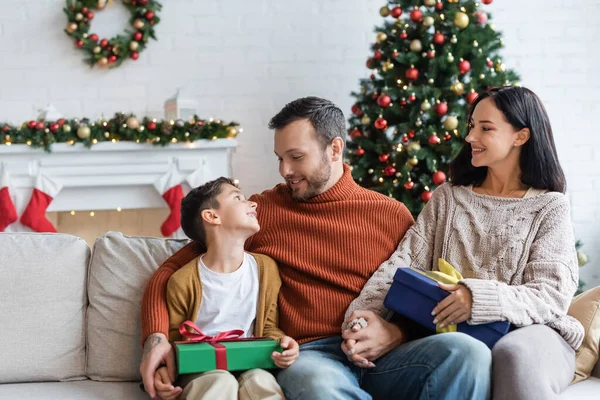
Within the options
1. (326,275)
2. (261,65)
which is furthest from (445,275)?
(261,65)

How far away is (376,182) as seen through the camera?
155 inches

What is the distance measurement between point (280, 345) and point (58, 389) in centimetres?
66

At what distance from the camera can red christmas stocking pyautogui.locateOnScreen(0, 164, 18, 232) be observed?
4098 millimetres

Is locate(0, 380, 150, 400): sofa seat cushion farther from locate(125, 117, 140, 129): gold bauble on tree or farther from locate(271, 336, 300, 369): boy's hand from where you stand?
locate(125, 117, 140, 129): gold bauble on tree

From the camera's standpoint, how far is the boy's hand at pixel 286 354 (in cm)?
191

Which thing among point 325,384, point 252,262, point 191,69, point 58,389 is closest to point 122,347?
point 58,389

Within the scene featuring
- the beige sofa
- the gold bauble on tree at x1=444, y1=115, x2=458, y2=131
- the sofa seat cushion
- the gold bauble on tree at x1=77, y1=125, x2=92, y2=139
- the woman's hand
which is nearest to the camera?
the woman's hand

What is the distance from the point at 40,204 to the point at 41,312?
2.10 m

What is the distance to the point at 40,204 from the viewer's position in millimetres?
4145

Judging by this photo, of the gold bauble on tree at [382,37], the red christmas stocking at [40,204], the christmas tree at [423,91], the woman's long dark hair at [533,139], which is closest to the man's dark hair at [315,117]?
the woman's long dark hair at [533,139]

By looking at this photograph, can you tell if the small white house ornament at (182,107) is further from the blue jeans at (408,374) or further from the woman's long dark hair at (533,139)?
the blue jeans at (408,374)

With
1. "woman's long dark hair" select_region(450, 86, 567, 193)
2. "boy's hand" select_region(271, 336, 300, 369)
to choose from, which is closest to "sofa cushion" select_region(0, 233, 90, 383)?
"boy's hand" select_region(271, 336, 300, 369)

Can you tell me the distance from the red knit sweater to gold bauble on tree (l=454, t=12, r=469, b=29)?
1.72 meters

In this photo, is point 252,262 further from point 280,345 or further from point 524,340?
point 524,340
